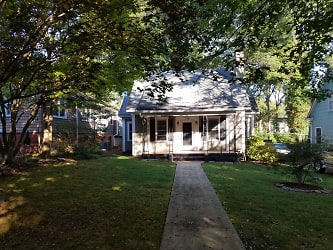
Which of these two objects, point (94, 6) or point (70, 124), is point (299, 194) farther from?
point (70, 124)

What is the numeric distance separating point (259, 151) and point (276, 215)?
1303 centimetres

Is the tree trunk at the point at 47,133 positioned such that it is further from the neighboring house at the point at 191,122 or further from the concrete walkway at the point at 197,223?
the concrete walkway at the point at 197,223

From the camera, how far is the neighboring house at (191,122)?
2012cm

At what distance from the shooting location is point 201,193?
30.3ft

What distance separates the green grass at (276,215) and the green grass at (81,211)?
60.8 inches

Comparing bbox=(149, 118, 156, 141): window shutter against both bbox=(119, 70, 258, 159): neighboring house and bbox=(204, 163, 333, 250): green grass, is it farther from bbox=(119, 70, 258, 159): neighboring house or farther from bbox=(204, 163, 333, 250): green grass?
bbox=(204, 163, 333, 250): green grass

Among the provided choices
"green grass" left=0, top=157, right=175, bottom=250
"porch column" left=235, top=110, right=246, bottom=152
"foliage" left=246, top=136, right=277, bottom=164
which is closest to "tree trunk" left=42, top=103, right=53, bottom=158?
"green grass" left=0, top=157, right=175, bottom=250

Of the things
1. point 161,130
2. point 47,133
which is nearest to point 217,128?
point 161,130

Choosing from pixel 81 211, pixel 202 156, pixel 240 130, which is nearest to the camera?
pixel 81 211

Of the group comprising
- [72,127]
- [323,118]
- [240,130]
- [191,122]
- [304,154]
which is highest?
[323,118]

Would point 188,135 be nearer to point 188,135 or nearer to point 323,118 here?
point 188,135

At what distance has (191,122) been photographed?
69.7 feet

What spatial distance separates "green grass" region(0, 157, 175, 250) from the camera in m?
5.33

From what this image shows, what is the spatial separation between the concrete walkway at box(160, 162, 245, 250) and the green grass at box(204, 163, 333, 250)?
22cm
